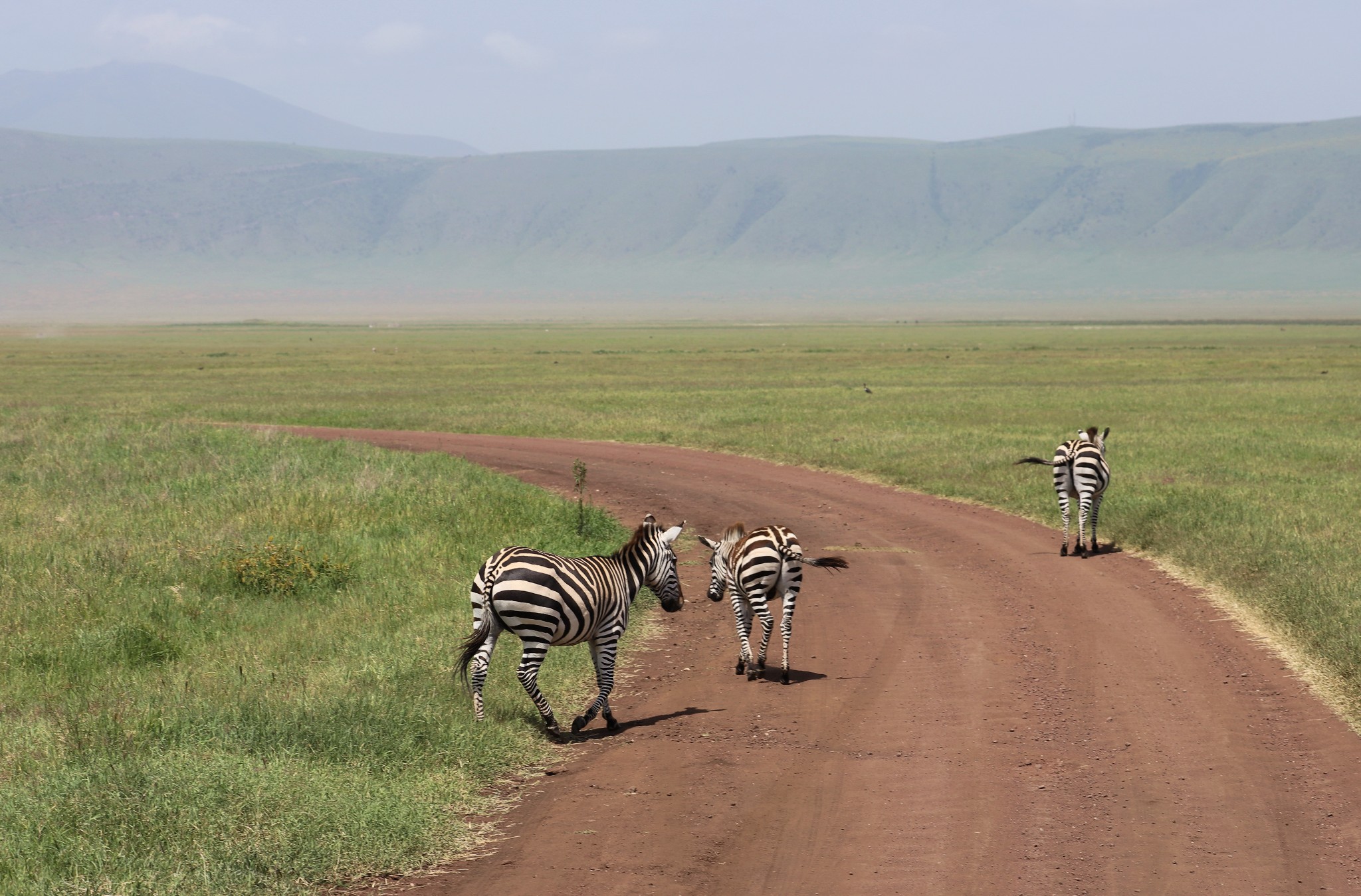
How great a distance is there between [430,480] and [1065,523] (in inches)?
476

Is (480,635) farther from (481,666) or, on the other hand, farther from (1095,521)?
(1095,521)

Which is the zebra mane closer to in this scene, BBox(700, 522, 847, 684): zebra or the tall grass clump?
BBox(700, 522, 847, 684): zebra

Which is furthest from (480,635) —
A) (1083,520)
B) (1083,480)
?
(1083,520)

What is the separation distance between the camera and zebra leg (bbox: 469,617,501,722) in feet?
38.3

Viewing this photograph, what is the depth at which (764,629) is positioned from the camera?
45.3 feet

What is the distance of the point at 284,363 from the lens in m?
92.2

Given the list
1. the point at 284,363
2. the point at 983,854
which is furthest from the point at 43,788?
the point at 284,363

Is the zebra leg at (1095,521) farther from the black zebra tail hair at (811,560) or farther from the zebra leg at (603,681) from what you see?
the zebra leg at (603,681)

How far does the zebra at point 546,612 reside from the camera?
37.2 feet

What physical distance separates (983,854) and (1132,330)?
510ft

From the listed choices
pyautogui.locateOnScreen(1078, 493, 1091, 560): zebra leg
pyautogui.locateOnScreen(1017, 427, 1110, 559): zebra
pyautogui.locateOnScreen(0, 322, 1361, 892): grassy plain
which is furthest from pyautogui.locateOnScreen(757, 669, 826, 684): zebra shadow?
pyautogui.locateOnScreen(1017, 427, 1110, 559): zebra

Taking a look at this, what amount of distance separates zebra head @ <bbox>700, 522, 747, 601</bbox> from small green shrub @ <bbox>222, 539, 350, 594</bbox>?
595cm

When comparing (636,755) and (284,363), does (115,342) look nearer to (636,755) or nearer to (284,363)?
(284,363)

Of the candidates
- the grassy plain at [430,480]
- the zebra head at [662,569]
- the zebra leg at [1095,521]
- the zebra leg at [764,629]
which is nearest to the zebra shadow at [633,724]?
the grassy plain at [430,480]
